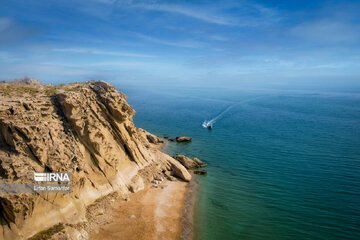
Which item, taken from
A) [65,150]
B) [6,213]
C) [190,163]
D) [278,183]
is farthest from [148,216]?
[278,183]

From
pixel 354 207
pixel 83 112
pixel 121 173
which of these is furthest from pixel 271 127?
pixel 83 112

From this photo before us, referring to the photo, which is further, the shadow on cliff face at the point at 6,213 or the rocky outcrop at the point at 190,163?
the rocky outcrop at the point at 190,163

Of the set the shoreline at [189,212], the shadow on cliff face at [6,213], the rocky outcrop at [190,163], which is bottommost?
the shoreline at [189,212]

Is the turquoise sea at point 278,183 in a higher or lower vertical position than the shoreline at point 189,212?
higher

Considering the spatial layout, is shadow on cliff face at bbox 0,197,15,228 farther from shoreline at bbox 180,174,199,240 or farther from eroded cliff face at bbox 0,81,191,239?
shoreline at bbox 180,174,199,240

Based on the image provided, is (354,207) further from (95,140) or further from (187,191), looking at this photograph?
(95,140)

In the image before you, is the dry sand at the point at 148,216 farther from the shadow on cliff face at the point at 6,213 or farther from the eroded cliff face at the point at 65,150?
the shadow on cliff face at the point at 6,213

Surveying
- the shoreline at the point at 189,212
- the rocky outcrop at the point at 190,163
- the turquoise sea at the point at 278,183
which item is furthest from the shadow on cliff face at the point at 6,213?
the rocky outcrop at the point at 190,163
